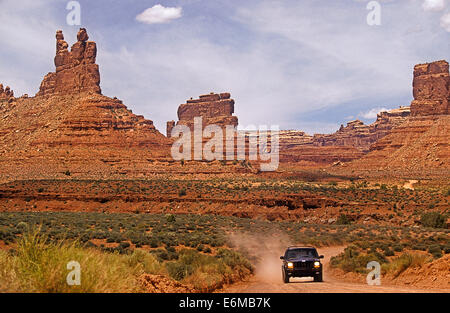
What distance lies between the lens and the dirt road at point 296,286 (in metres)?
14.2

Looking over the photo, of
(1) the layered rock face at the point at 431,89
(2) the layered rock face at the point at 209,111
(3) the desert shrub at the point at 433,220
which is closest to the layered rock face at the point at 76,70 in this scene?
(2) the layered rock face at the point at 209,111

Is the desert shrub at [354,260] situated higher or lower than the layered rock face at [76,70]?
lower

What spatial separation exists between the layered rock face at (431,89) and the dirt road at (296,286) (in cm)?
12243

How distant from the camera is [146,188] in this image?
64.6 meters

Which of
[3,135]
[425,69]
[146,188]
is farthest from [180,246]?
[425,69]

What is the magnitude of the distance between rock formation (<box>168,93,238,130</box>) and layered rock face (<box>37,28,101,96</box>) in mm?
55000

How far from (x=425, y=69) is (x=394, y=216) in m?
107

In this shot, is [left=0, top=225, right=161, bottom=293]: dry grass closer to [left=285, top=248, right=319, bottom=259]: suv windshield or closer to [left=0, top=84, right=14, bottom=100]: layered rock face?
[left=285, top=248, right=319, bottom=259]: suv windshield

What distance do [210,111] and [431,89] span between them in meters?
74.3

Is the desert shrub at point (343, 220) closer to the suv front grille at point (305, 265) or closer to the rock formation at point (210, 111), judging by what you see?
the suv front grille at point (305, 265)

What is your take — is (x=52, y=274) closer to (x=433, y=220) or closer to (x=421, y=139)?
(x=433, y=220)

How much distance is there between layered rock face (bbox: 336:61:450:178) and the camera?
370 feet

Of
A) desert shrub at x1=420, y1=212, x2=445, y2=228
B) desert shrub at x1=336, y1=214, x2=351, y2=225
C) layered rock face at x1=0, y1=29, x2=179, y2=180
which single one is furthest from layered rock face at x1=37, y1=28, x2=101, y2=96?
desert shrub at x1=420, y1=212, x2=445, y2=228
